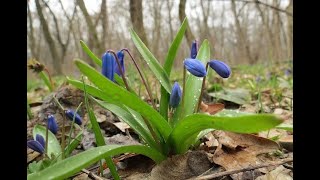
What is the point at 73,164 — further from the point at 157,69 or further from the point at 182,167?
the point at 157,69

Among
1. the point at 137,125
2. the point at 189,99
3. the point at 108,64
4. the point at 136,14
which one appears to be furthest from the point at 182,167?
the point at 136,14

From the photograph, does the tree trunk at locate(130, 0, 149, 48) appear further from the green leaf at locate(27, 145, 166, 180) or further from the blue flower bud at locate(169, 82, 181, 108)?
the green leaf at locate(27, 145, 166, 180)

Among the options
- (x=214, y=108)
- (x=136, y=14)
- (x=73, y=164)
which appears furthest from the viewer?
(x=136, y=14)

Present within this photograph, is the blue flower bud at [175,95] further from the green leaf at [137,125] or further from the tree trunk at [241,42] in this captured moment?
the tree trunk at [241,42]
